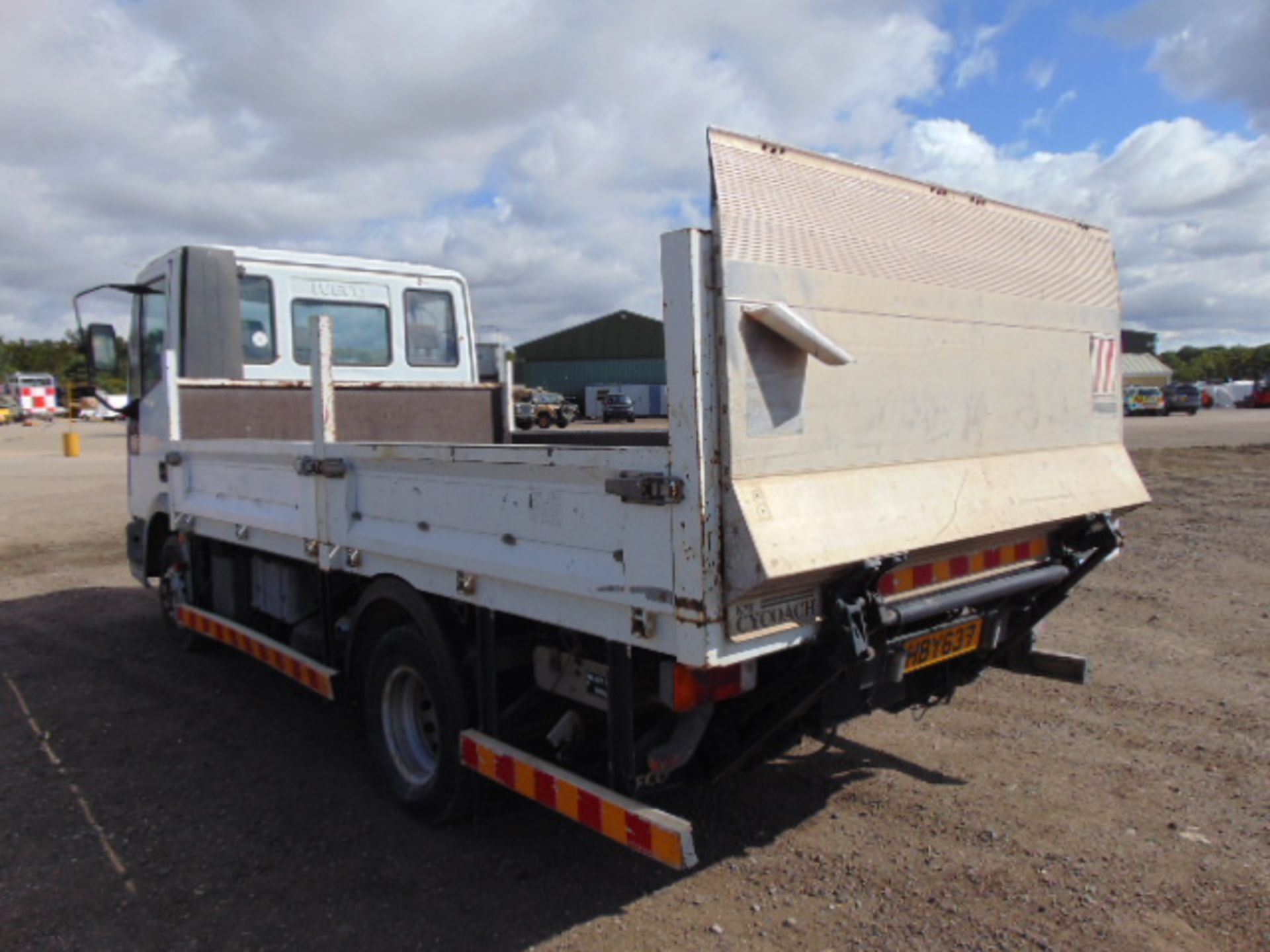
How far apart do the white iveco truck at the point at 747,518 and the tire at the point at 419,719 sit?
14 millimetres

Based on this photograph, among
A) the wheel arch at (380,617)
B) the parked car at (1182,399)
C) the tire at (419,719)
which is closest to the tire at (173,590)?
the wheel arch at (380,617)

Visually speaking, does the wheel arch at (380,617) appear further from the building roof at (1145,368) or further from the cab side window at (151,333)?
the building roof at (1145,368)

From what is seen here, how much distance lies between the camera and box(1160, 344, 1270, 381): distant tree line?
97538 mm

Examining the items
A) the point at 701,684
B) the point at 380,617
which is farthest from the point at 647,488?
the point at 380,617

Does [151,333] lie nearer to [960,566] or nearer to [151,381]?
[151,381]

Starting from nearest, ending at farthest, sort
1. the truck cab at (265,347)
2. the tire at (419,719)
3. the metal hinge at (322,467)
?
the tire at (419,719)
the metal hinge at (322,467)
the truck cab at (265,347)

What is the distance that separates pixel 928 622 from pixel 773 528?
43.6 inches

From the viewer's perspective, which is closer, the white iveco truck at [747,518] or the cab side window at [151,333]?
the white iveco truck at [747,518]

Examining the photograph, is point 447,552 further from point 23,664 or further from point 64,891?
point 23,664

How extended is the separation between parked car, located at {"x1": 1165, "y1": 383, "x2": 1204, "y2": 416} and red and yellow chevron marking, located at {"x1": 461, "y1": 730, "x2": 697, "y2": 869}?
48999 millimetres

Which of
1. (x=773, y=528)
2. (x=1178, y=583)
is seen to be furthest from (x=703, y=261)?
(x=1178, y=583)

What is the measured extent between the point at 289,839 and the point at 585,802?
1.60 metres

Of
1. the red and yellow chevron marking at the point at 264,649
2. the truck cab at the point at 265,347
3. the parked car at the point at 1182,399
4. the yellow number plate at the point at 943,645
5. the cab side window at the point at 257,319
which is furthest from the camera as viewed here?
the parked car at the point at 1182,399

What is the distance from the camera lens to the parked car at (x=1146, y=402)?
147 ft
